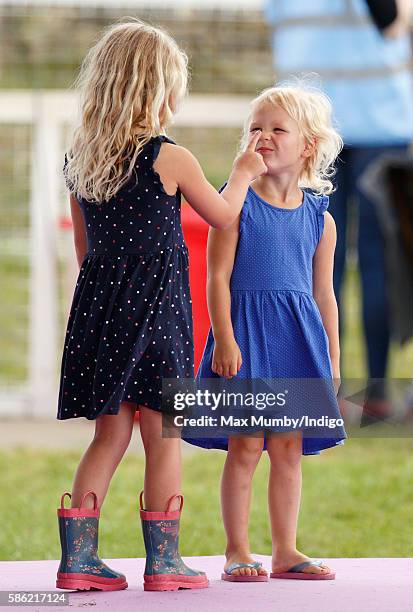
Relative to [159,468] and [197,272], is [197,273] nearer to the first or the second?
[197,272]

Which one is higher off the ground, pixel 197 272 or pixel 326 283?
pixel 197 272

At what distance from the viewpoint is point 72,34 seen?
20.7 feet

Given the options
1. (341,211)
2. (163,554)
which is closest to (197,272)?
(341,211)

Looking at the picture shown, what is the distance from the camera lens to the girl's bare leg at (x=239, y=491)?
2.50 meters

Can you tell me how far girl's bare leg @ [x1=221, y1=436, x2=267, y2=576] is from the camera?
98.5 inches

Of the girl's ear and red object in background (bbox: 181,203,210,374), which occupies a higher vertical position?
the girl's ear

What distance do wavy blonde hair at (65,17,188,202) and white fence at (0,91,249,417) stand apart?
3.07m

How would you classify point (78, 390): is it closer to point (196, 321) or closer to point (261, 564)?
point (261, 564)

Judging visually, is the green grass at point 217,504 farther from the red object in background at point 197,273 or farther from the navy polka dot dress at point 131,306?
the navy polka dot dress at point 131,306

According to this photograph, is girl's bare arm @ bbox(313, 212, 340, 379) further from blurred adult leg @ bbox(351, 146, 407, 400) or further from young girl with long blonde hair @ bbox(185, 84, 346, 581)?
blurred adult leg @ bbox(351, 146, 407, 400)

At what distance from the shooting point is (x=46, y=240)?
5.57 meters

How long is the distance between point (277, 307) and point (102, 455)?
1.29ft

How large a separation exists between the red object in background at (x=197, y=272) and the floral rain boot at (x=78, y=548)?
0.63 m

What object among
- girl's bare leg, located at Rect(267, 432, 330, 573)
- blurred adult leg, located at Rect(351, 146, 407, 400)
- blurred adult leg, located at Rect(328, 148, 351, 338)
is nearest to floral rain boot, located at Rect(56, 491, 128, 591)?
girl's bare leg, located at Rect(267, 432, 330, 573)
